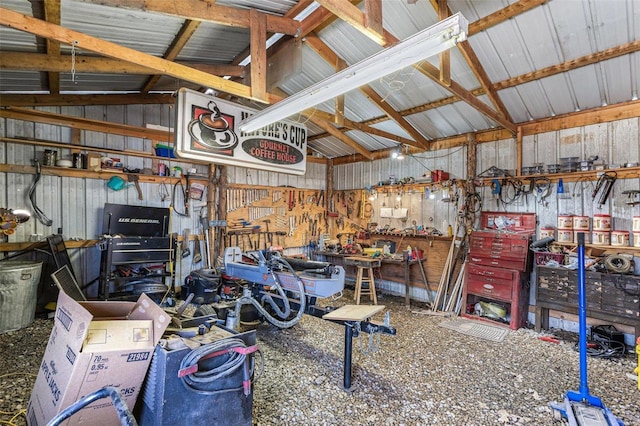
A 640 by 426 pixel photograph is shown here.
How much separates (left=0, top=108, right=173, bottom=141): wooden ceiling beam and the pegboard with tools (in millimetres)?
1772

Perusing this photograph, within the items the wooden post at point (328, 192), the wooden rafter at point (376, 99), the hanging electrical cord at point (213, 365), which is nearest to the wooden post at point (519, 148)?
the wooden rafter at point (376, 99)

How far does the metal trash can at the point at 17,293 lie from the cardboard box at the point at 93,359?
9.52 feet

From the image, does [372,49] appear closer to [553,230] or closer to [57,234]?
[553,230]

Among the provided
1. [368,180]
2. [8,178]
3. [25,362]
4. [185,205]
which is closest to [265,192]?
[185,205]

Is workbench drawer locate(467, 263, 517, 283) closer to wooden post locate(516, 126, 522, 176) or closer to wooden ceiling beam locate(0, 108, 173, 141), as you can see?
wooden post locate(516, 126, 522, 176)

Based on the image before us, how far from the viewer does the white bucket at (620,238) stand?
14.1 ft

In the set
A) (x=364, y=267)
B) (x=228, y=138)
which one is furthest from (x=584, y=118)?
(x=228, y=138)

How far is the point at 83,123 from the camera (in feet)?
17.7

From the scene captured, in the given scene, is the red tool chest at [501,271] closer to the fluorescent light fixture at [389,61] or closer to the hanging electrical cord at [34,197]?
the fluorescent light fixture at [389,61]

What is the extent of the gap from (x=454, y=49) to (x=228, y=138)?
3.05 metres

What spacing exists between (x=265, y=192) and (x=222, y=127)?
3.11m

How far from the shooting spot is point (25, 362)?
11.1ft

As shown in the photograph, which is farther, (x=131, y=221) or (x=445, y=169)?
(x=445, y=169)

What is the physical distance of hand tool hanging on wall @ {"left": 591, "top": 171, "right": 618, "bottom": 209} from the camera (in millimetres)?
4434
